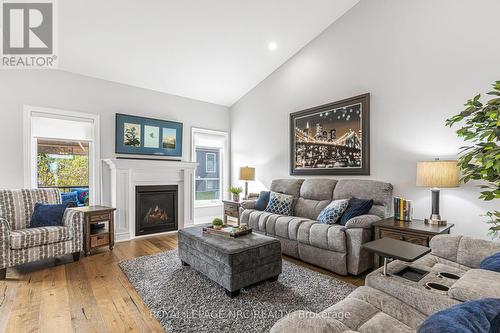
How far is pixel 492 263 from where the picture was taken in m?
1.50

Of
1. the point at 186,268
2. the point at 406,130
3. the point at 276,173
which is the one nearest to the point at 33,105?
the point at 186,268

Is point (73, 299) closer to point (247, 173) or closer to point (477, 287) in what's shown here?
point (477, 287)

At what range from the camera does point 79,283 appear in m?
2.53

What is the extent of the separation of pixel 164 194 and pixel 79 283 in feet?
7.32

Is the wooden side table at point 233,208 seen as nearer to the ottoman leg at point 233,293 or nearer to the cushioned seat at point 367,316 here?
the ottoman leg at point 233,293

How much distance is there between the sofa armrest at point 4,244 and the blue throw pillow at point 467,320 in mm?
3683

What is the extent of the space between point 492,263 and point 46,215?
14.6 feet

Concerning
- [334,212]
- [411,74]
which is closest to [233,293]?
[334,212]

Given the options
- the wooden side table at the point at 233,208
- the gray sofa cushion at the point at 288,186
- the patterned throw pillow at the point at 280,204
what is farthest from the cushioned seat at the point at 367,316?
the wooden side table at the point at 233,208

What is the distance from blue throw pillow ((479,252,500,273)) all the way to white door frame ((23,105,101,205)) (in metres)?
4.81

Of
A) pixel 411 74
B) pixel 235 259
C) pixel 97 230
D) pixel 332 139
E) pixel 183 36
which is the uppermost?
pixel 183 36

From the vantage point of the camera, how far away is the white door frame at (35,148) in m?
3.49

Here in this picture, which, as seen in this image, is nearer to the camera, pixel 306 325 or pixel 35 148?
pixel 306 325

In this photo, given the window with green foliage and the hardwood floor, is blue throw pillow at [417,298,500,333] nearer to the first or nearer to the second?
the hardwood floor
